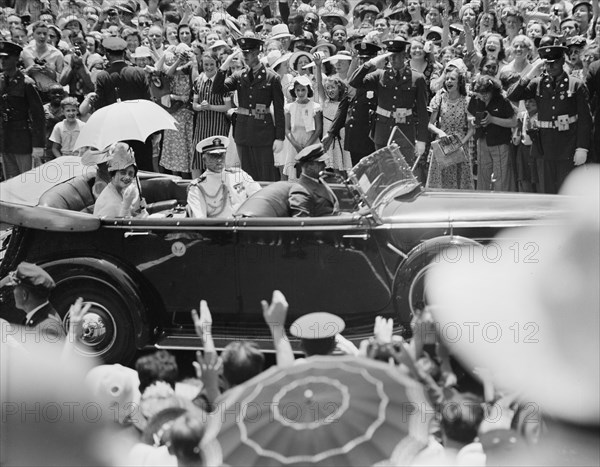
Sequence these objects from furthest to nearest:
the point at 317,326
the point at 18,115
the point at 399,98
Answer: the point at 18,115 → the point at 399,98 → the point at 317,326

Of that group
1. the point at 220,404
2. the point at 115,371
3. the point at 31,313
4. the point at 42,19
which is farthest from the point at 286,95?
the point at 220,404

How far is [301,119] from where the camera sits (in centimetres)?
1161

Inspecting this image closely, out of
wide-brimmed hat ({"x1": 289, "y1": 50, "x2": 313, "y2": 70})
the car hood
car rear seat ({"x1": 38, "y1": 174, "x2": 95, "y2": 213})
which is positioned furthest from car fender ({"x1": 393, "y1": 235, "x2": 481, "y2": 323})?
wide-brimmed hat ({"x1": 289, "y1": 50, "x2": 313, "y2": 70})

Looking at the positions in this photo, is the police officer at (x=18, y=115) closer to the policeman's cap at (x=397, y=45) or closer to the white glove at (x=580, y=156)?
the policeman's cap at (x=397, y=45)

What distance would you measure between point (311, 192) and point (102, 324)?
174cm

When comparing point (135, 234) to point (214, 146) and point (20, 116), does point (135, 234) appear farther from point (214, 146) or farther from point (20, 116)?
point (20, 116)

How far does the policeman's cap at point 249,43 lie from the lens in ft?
37.0

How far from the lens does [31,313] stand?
6730mm

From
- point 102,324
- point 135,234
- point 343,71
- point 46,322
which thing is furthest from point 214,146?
point 343,71

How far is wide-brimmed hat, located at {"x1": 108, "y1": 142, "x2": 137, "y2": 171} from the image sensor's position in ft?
26.5

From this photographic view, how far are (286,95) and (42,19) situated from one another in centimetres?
510

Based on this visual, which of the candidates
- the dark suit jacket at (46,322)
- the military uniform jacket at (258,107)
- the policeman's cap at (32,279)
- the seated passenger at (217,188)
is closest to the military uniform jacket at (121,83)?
the military uniform jacket at (258,107)

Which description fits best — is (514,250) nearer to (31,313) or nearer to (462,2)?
(31,313)

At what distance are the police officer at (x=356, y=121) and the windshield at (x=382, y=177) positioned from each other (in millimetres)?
3374
